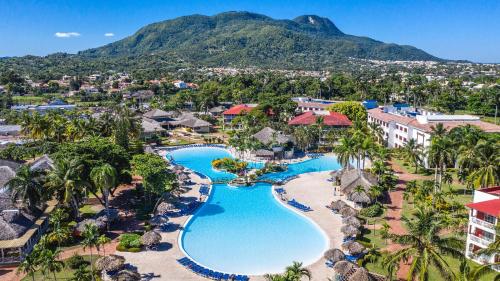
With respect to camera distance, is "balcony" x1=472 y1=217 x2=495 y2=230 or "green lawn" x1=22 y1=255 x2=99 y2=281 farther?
"green lawn" x1=22 y1=255 x2=99 y2=281

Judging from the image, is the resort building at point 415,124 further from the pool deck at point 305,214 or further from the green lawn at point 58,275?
the green lawn at point 58,275

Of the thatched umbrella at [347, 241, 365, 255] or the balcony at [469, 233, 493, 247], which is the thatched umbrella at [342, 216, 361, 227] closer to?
the thatched umbrella at [347, 241, 365, 255]

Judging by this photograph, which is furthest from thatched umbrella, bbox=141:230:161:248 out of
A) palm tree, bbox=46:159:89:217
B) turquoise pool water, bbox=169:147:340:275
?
palm tree, bbox=46:159:89:217

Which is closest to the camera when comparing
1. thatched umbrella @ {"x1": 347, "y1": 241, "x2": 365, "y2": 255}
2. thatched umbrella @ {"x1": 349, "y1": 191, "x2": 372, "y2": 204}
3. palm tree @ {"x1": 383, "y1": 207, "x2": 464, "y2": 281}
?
palm tree @ {"x1": 383, "y1": 207, "x2": 464, "y2": 281}

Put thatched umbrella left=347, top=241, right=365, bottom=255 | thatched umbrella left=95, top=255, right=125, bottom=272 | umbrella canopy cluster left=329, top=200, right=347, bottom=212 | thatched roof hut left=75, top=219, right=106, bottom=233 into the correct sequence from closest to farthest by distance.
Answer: thatched umbrella left=95, top=255, right=125, bottom=272 < thatched umbrella left=347, top=241, right=365, bottom=255 < thatched roof hut left=75, top=219, right=106, bottom=233 < umbrella canopy cluster left=329, top=200, right=347, bottom=212

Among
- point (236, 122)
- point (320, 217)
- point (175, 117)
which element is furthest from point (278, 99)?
point (320, 217)

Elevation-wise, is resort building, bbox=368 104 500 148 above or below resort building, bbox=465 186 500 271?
above
